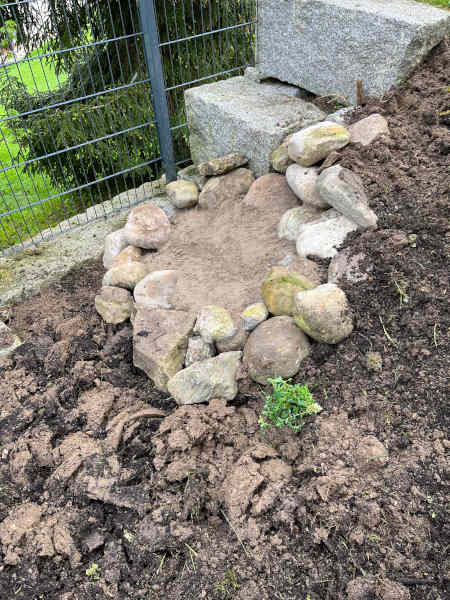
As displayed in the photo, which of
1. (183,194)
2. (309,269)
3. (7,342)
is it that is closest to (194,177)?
(183,194)

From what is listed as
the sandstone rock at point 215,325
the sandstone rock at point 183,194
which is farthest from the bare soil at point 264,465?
the sandstone rock at point 183,194

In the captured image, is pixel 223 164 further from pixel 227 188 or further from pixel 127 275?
pixel 127 275

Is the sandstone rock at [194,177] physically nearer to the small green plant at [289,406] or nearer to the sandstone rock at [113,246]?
the sandstone rock at [113,246]

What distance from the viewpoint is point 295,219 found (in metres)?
3.01

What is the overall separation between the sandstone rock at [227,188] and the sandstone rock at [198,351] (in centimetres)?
124

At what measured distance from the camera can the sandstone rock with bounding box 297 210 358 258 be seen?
2.75 m

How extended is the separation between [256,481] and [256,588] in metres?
0.39

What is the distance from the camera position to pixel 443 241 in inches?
97.6

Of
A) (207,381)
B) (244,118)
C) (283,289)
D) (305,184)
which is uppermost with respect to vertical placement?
(244,118)

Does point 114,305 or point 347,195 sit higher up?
point 347,195

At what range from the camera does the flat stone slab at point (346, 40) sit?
3.09 m

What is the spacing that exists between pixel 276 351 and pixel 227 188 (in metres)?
1.58

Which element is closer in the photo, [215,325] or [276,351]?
[276,351]

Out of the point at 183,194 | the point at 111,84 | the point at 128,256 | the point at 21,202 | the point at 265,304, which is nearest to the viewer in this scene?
the point at 265,304
